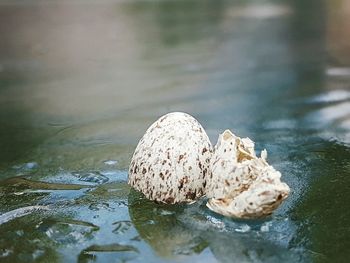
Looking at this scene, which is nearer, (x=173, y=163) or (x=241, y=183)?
(x=241, y=183)

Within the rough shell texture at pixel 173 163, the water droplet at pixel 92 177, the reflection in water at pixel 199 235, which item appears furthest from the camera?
the water droplet at pixel 92 177

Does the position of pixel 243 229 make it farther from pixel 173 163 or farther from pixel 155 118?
pixel 155 118

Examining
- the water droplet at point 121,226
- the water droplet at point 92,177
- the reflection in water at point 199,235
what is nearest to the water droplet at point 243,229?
the reflection in water at point 199,235

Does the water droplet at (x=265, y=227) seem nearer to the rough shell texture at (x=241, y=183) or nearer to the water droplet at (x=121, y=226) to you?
the rough shell texture at (x=241, y=183)

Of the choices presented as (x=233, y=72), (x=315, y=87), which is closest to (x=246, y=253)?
(x=315, y=87)

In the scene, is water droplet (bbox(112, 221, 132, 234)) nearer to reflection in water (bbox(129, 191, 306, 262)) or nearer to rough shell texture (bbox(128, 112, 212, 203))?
reflection in water (bbox(129, 191, 306, 262))

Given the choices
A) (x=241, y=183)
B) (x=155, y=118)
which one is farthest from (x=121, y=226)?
(x=155, y=118)

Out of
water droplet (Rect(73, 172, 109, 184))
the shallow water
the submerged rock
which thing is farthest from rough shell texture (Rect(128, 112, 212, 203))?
water droplet (Rect(73, 172, 109, 184))
